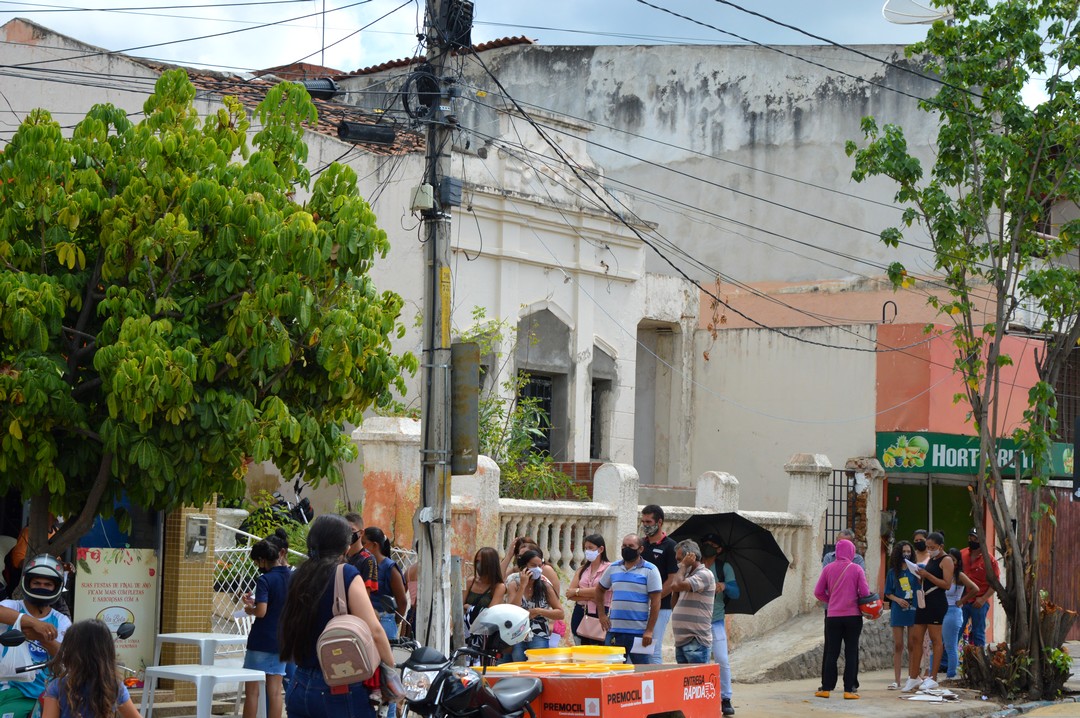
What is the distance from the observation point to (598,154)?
2741 cm

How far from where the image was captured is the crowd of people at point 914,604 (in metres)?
14.6

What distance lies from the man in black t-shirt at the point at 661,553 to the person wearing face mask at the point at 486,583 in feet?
5.47

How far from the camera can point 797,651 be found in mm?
16953

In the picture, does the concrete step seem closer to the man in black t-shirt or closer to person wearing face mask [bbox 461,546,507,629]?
the man in black t-shirt

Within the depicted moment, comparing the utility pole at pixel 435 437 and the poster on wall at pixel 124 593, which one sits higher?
the utility pole at pixel 435 437

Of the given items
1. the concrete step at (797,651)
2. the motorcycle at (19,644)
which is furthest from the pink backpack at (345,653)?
the concrete step at (797,651)

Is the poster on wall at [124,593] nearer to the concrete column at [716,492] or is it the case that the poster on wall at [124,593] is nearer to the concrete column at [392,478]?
the concrete column at [392,478]

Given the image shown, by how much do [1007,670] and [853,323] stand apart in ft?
26.5

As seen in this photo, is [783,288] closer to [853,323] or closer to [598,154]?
[853,323]

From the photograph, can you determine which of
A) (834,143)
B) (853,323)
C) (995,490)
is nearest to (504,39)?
(834,143)

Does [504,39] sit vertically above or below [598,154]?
above

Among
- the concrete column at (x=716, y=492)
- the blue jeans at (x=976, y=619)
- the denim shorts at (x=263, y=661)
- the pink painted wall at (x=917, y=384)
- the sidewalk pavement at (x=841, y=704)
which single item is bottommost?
the sidewalk pavement at (x=841, y=704)

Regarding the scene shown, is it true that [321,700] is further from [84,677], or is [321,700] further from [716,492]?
[716,492]

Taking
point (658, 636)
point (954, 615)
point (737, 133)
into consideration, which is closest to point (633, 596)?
point (658, 636)
